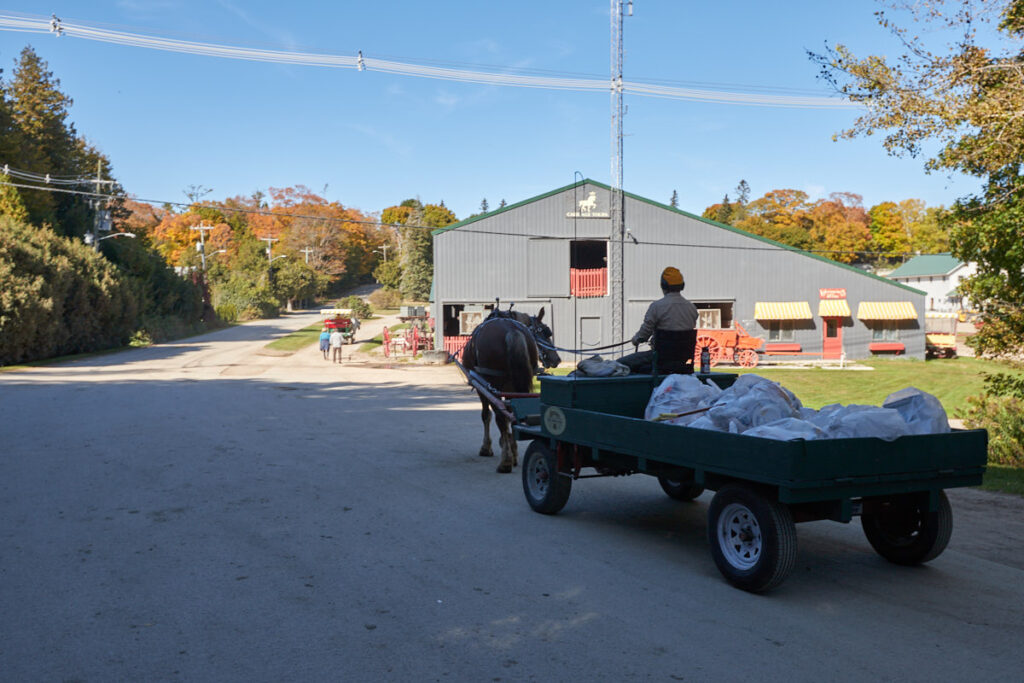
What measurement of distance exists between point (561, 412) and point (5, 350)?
27.8 meters

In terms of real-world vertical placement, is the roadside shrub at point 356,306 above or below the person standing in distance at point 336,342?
above

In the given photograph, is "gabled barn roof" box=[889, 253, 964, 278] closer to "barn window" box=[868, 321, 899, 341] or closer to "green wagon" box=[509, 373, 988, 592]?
"barn window" box=[868, 321, 899, 341]

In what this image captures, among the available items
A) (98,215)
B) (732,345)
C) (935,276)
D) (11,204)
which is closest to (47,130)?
(98,215)

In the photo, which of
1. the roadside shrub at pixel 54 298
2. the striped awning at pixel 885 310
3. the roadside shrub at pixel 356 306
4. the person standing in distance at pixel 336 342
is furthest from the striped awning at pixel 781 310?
the roadside shrub at pixel 356 306

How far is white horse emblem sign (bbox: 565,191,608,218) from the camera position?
3516 cm

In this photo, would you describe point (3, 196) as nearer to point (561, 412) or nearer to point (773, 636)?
point (561, 412)

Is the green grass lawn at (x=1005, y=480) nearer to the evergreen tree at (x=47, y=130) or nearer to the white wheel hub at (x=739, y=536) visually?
the white wheel hub at (x=739, y=536)

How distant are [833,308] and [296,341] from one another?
27307mm

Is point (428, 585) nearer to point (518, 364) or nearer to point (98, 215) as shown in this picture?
point (518, 364)

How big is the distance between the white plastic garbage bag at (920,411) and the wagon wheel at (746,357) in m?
29.9

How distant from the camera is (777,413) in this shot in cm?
577

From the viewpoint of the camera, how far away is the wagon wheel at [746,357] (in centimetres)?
3491

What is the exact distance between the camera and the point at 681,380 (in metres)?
6.77

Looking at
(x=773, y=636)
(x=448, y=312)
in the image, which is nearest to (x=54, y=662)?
(x=773, y=636)
